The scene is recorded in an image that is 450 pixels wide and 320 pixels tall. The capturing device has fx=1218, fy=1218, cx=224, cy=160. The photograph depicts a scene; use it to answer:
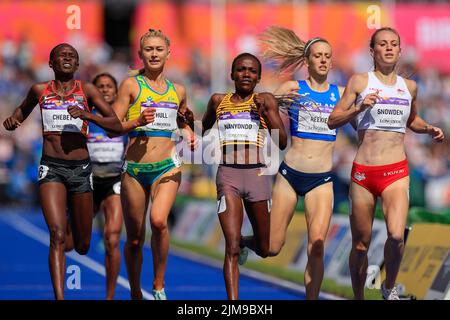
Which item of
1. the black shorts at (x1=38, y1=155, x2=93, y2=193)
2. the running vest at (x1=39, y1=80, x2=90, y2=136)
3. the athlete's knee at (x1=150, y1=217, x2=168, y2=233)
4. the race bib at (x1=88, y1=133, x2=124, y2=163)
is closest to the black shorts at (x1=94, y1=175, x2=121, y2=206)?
the race bib at (x1=88, y1=133, x2=124, y2=163)

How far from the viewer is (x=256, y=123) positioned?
11.4 metres

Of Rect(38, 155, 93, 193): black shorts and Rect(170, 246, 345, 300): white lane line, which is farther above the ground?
Rect(38, 155, 93, 193): black shorts

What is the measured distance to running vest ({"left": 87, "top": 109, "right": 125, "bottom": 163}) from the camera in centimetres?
1448

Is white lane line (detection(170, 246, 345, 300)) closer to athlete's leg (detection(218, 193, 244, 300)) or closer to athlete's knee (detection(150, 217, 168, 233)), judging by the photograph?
athlete's knee (detection(150, 217, 168, 233))

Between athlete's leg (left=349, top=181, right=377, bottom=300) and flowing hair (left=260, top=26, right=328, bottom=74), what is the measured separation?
5.80 feet

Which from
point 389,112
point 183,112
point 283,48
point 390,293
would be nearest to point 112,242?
point 183,112

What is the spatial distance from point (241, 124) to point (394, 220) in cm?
167

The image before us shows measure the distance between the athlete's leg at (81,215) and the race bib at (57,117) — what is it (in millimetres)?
670

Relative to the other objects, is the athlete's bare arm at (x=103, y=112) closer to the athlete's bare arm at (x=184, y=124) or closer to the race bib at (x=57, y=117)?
the race bib at (x=57, y=117)

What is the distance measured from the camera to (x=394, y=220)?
11141 millimetres

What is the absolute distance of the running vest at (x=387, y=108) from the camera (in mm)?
11289

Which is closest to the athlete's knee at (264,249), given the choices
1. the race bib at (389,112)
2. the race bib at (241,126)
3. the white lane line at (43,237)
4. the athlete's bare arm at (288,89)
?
the race bib at (241,126)
